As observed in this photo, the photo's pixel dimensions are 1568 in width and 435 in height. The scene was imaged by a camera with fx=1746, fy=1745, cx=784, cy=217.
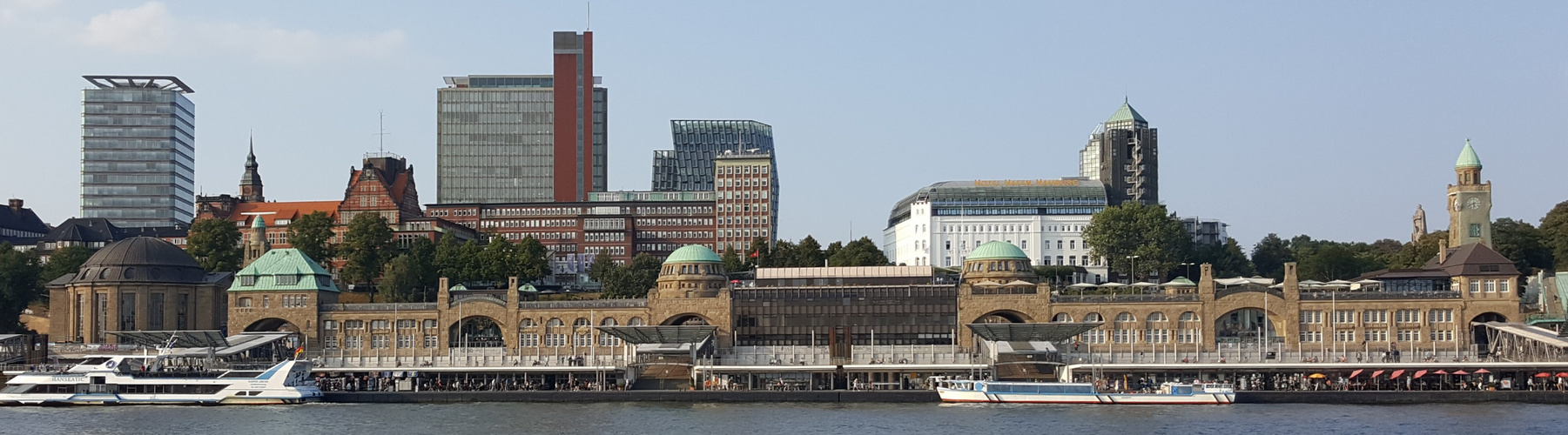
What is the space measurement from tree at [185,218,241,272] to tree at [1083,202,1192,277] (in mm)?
86487

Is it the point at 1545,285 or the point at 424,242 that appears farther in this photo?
the point at 424,242

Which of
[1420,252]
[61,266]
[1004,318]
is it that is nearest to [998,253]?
[1004,318]

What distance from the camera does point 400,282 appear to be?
160750mm

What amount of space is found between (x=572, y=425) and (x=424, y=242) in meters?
93.0

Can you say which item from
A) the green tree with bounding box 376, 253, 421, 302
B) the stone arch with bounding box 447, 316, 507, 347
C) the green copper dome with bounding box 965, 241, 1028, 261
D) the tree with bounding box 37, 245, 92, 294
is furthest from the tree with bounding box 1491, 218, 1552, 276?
the tree with bounding box 37, 245, 92, 294

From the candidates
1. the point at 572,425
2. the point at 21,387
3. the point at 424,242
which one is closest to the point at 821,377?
the point at 572,425

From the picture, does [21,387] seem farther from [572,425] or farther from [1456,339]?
[1456,339]

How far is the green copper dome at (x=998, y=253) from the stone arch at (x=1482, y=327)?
3451cm

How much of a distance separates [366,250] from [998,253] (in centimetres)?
6414

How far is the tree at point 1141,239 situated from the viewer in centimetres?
17500

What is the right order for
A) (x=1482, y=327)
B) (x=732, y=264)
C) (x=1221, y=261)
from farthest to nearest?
(x=1221, y=261), (x=732, y=264), (x=1482, y=327)

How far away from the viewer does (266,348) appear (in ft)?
415

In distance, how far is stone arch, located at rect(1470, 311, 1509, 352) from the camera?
4956 inches

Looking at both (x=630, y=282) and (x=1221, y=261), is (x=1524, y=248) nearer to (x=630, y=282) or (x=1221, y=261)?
(x=1221, y=261)
